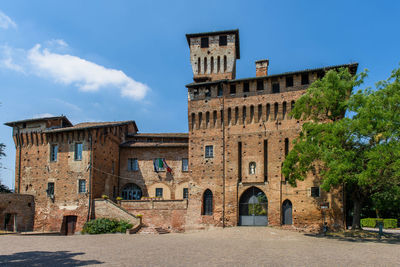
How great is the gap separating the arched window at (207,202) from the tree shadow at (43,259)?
1555 centimetres

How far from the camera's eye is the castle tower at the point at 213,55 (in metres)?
38.8

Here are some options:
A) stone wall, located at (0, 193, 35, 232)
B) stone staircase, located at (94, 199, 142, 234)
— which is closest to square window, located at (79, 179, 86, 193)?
stone staircase, located at (94, 199, 142, 234)

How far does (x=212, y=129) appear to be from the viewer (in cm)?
3375

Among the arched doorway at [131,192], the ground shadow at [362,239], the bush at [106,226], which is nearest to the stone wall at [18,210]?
the bush at [106,226]

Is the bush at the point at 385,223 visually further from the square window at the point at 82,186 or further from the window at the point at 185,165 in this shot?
the square window at the point at 82,186

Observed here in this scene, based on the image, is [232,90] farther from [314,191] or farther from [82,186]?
[82,186]

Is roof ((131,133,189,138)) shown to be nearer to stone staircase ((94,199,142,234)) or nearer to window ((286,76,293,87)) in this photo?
stone staircase ((94,199,142,234))

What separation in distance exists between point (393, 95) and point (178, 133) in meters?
22.5

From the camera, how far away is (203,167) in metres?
33.2

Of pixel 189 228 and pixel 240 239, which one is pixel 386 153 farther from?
pixel 189 228

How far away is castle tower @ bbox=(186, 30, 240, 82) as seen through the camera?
3881cm

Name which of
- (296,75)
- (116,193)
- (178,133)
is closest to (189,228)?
(116,193)

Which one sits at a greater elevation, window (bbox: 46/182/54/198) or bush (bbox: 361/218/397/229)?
window (bbox: 46/182/54/198)

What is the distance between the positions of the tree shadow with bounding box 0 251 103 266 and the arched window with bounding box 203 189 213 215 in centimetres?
1555
